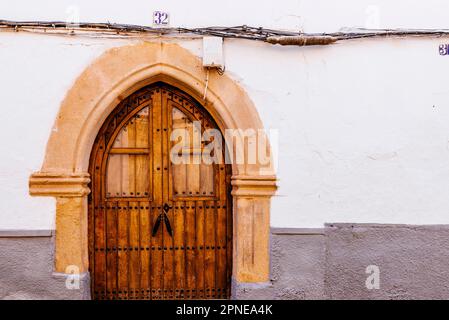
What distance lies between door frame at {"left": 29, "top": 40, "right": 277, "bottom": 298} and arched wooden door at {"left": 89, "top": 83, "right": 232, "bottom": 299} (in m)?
0.15

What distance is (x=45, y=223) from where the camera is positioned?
3.98m

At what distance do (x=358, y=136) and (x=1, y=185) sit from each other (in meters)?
2.93

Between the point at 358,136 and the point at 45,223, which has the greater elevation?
the point at 358,136

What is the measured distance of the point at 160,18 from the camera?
13.3ft

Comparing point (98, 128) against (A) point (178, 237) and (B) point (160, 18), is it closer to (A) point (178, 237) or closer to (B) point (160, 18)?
(B) point (160, 18)

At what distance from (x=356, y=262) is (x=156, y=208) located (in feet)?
5.71

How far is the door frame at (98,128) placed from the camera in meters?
3.97

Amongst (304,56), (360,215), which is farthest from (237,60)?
(360,215)

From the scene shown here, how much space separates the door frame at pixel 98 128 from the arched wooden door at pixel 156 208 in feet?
0.51

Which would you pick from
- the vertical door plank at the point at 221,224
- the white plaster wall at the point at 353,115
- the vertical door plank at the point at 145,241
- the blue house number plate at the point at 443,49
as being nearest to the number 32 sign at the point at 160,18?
the white plaster wall at the point at 353,115

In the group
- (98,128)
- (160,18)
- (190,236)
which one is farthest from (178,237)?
(160,18)

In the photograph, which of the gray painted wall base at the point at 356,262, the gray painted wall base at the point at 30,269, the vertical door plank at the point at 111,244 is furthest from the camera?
the vertical door plank at the point at 111,244

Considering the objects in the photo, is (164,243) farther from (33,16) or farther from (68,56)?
(33,16)

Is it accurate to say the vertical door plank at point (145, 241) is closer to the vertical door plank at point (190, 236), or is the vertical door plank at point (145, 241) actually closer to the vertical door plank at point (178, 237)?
the vertical door plank at point (178, 237)
